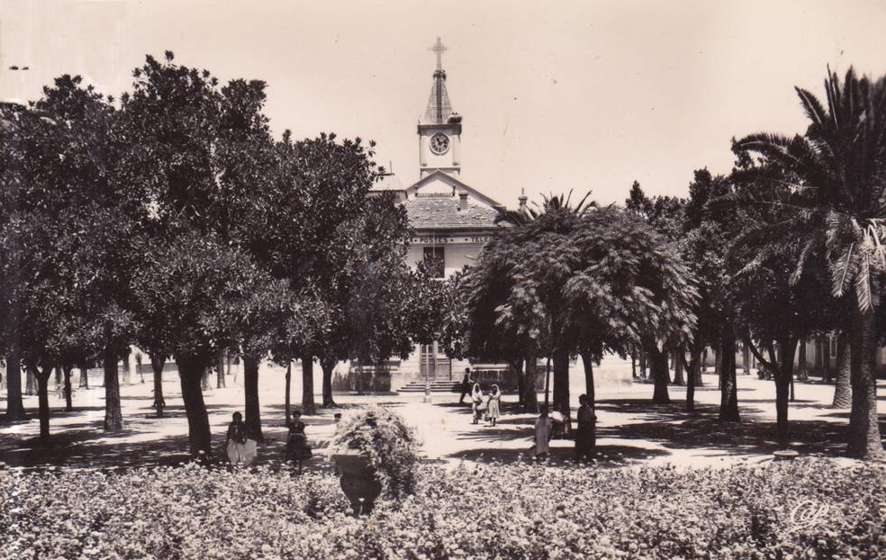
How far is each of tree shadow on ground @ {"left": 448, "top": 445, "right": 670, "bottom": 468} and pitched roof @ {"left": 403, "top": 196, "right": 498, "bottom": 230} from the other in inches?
1218

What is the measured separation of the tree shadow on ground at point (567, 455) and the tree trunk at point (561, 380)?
3.98 ft

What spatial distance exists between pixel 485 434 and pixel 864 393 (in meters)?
9.48

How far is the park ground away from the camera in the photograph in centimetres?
1762

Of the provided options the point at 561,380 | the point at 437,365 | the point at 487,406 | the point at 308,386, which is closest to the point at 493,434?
the point at 487,406

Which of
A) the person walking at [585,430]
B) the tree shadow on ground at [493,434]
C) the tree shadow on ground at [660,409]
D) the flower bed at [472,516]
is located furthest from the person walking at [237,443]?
the tree shadow on ground at [660,409]

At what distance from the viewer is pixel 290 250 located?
1507 cm

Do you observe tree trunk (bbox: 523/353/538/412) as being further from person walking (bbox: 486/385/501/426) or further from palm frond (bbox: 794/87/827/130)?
palm frond (bbox: 794/87/827/130)

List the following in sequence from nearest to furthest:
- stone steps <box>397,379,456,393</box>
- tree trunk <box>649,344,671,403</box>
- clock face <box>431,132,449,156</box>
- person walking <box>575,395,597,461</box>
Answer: person walking <box>575,395,597,461</box>, tree trunk <box>649,344,671,403</box>, stone steps <box>397,379,456,393</box>, clock face <box>431,132,449,156</box>

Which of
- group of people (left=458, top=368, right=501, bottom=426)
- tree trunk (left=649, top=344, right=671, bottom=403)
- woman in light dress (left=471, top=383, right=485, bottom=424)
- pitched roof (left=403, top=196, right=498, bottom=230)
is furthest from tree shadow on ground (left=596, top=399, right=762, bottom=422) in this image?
pitched roof (left=403, top=196, right=498, bottom=230)

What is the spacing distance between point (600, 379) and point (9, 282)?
3602 cm

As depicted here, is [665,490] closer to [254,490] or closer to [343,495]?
[343,495]

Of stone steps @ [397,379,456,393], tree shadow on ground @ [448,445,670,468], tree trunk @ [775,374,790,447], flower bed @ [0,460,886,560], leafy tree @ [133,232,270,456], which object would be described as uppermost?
leafy tree @ [133,232,270,456]

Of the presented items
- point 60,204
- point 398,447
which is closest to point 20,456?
point 60,204

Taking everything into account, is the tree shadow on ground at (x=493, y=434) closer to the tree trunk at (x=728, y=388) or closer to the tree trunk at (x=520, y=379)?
the tree trunk at (x=728, y=388)
